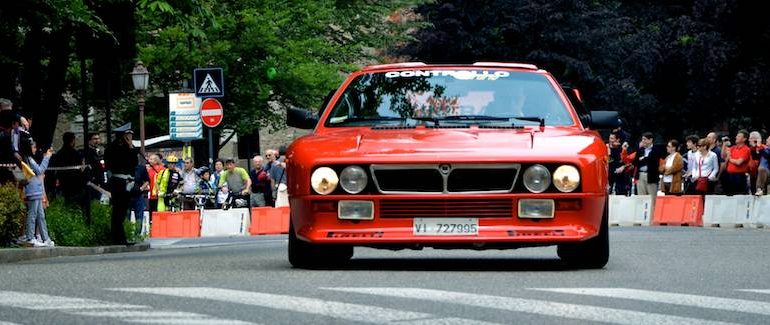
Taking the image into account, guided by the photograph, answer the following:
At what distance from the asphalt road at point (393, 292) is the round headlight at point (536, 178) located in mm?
578

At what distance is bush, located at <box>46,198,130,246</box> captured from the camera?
23234 mm

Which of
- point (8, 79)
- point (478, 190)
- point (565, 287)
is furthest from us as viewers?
point (8, 79)

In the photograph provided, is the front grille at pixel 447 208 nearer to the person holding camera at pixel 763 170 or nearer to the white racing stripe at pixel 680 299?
the white racing stripe at pixel 680 299

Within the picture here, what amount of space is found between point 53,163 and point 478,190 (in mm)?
14572

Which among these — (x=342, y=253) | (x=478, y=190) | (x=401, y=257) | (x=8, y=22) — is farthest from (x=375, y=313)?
(x=8, y=22)

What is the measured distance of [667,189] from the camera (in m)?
35.0

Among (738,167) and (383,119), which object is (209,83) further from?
(383,119)

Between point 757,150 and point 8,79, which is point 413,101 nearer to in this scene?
point 8,79

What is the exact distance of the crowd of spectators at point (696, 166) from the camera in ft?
107

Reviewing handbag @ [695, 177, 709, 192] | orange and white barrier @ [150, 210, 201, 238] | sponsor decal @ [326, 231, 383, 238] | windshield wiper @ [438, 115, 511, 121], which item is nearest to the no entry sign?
orange and white barrier @ [150, 210, 201, 238]

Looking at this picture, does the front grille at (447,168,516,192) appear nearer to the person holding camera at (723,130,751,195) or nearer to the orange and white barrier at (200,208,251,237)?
the person holding camera at (723,130,751,195)

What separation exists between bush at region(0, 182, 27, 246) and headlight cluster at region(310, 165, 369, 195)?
7047 millimetres

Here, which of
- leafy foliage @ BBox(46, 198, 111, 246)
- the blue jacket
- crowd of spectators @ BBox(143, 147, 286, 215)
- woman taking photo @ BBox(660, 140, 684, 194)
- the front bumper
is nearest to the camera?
the front bumper

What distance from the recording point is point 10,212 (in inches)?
792
